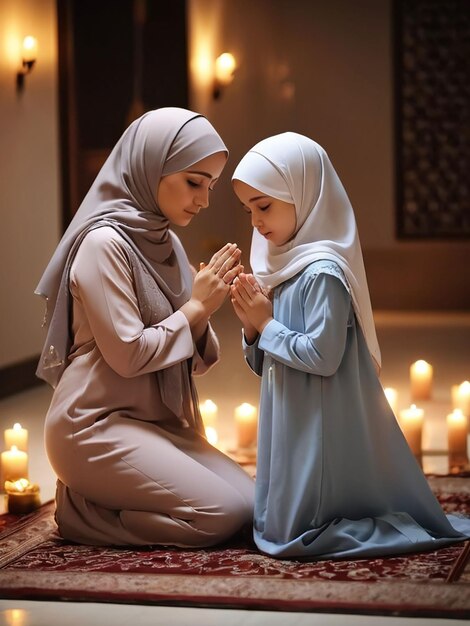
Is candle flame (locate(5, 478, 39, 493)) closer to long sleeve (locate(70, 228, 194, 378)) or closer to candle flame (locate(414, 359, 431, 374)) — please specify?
long sleeve (locate(70, 228, 194, 378))

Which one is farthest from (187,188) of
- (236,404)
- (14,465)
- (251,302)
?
(236,404)

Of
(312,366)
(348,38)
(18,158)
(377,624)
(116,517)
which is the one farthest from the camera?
(348,38)

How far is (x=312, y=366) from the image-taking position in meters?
2.97

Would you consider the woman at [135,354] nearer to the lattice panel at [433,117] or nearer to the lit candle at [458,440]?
the lit candle at [458,440]

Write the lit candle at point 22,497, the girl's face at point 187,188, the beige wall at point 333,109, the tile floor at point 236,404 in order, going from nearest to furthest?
1. the tile floor at point 236,404
2. the girl's face at point 187,188
3. the lit candle at point 22,497
4. the beige wall at point 333,109

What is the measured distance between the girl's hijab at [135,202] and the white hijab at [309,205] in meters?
0.20

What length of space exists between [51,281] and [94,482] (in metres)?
0.55

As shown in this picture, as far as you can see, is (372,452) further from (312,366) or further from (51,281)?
(51,281)

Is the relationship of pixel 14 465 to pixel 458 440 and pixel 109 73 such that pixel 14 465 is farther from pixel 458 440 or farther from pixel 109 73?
pixel 109 73

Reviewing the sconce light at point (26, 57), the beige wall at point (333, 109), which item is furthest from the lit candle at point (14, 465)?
the beige wall at point (333, 109)

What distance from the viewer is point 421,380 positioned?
5.43m

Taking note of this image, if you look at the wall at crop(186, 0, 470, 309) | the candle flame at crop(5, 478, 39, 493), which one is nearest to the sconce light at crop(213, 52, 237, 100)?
the wall at crop(186, 0, 470, 309)

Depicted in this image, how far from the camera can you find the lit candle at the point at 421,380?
5.42 m

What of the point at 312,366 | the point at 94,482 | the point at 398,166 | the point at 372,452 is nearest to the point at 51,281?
the point at 94,482
